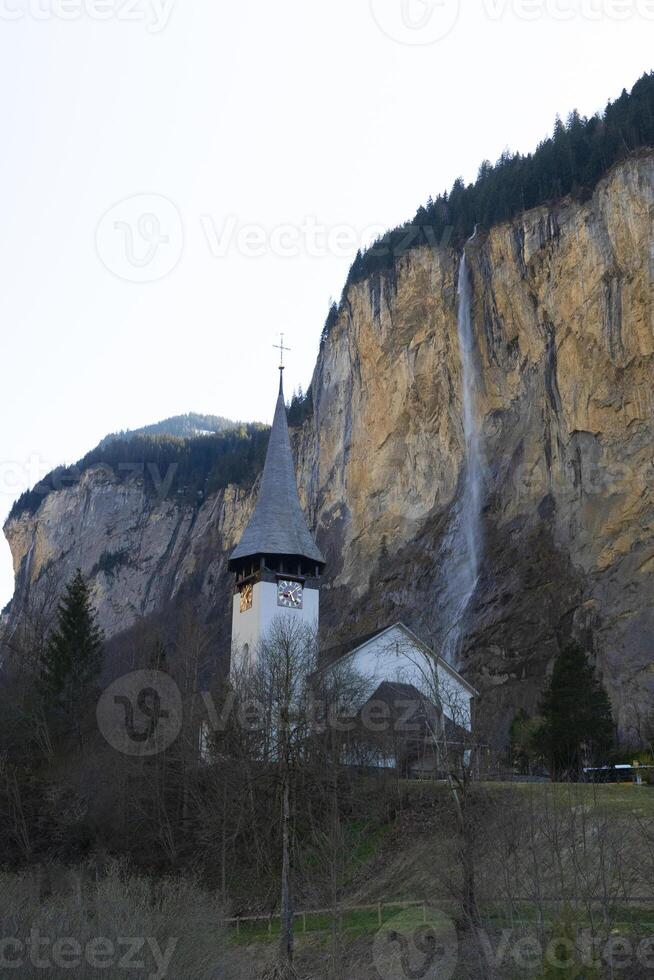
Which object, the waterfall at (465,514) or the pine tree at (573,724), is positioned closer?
the pine tree at (573,724)

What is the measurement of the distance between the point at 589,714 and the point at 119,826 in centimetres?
1573

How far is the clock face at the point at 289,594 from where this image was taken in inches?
1858

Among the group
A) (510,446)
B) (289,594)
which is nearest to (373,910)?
(289,594)

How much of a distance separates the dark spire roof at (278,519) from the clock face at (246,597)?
4.68 ft

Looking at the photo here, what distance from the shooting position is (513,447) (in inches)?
2347

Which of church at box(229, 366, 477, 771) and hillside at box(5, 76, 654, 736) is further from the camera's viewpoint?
hillside at box(5, 76, 654, 736)

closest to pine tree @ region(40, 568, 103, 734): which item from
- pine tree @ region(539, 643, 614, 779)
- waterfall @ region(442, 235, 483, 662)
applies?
waterfall @ region(442, 235, 483, 662)

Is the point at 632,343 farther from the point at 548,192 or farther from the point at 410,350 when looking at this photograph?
the point at 410,350

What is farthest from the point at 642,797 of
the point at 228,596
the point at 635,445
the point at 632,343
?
the point at 228,596

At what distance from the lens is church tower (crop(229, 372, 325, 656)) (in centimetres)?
4675

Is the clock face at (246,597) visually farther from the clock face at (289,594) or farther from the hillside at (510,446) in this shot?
the hillside at (510,446)

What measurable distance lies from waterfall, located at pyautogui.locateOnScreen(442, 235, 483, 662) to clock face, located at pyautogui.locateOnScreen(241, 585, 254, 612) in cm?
1182

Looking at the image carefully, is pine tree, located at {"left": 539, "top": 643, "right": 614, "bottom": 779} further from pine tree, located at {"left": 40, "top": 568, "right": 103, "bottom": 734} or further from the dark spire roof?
pine tree, located at {"left": 40, "top": 568, "right": 103, "bottom": 734}

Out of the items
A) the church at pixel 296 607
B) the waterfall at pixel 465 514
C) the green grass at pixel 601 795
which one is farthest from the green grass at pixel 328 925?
the waterfall at pixel 465 514
